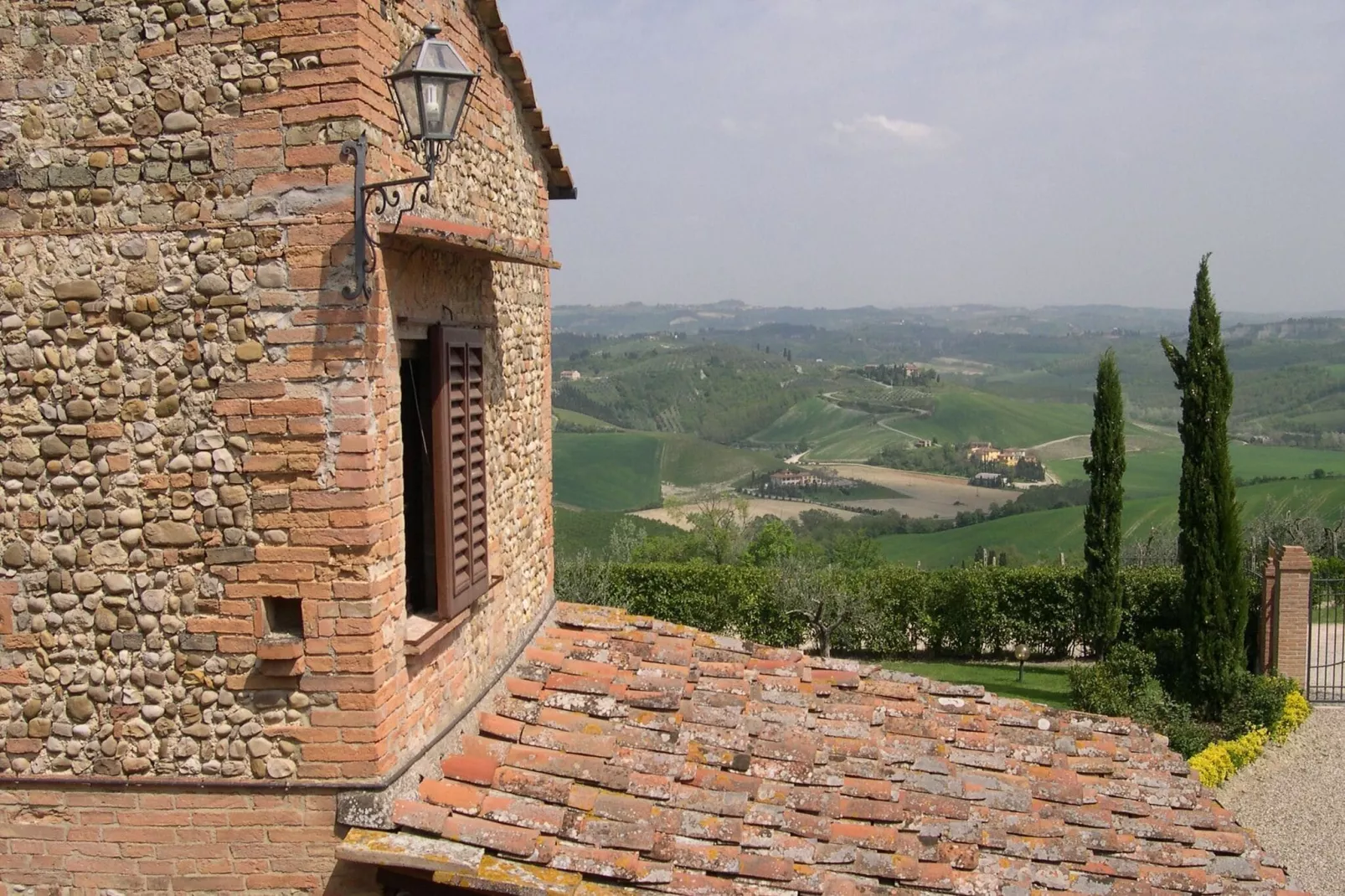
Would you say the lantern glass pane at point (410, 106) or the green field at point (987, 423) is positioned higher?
the lantern glass pane at point (410, 106)

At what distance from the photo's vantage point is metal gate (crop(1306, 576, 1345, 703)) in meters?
20.1

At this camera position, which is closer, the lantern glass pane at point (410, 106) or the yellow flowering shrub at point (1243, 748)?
the lantern glass pane at point (410, 106)

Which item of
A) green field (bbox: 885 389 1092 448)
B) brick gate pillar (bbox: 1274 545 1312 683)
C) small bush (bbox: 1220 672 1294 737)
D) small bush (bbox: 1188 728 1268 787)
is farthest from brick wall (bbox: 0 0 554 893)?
green field (bbox: 885 389 1092 448)

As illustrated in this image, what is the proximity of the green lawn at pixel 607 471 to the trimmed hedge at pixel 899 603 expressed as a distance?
32.5 metres

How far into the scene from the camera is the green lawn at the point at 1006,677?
68.4 feet

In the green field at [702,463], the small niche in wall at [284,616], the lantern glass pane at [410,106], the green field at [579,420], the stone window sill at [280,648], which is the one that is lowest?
the green field at [702,463]

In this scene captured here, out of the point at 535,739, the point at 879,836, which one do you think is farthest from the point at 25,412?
the point at 879,836

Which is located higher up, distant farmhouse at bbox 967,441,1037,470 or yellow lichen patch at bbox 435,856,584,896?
yellow lichen patch at bbox 435,856,584,896

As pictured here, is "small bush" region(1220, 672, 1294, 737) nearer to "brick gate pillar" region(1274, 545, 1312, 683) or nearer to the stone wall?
"brick gate pillar" region(1274, 545, 1312, 683)

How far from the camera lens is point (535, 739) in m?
6.58

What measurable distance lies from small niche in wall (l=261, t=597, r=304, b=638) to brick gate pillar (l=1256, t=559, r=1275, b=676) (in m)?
19.6

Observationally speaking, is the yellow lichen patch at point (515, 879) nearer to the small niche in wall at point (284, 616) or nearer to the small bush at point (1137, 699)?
the small niche in wall at point (284, 616)

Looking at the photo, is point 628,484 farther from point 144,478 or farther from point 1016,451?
point 144,478

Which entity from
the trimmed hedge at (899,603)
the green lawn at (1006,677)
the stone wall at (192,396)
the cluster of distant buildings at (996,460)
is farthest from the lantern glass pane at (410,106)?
the cluster of distant buildings at (996,460)
